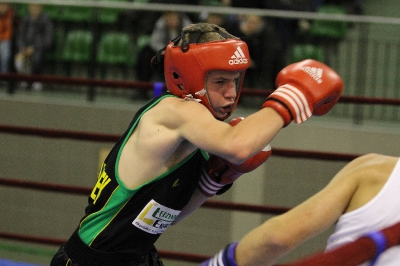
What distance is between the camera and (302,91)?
88.3 inches

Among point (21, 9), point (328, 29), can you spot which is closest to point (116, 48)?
point (21, 9)

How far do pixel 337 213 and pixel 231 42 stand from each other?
3.03ft

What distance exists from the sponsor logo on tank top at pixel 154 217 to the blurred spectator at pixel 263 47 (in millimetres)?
3749

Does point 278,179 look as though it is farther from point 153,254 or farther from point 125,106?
point 153,254

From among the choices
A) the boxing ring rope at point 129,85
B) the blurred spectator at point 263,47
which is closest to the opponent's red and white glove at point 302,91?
the boxing ring rope at point 129,85

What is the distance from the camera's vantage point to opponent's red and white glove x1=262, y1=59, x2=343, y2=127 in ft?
7.22

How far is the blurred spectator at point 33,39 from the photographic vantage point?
708cm

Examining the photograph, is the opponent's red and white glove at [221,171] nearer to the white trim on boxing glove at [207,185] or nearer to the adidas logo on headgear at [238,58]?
the white trim on boxing glove at [207,185]

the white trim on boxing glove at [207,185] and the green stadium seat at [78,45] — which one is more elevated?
the white trim on boxing glove at [207,185]

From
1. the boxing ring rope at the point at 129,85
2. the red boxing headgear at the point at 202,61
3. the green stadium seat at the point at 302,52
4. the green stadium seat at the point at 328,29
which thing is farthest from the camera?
the green stadium seat at the point at 302,52

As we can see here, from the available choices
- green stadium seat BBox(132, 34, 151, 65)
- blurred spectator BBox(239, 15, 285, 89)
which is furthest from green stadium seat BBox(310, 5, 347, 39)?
green stadium seat BBox(132, 34, 151, 65)

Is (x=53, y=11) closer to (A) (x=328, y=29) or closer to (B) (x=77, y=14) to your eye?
(B) (x=77, y=14)

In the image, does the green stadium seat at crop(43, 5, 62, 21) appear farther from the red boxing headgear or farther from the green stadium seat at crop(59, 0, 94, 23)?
the red boxing headgear

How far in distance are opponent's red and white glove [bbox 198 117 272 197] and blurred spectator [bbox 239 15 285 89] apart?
3.58m
